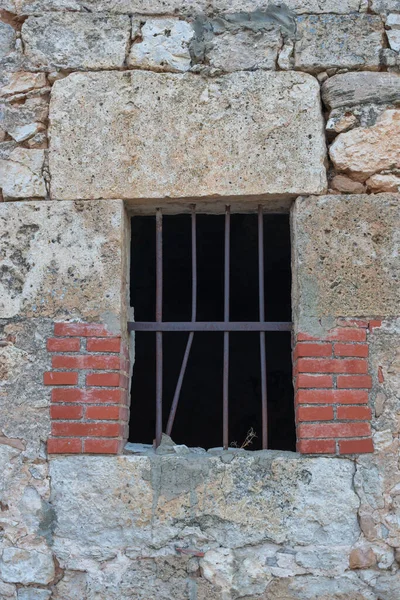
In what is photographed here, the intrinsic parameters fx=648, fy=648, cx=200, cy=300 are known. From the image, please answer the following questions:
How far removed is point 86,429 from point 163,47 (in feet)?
6.21

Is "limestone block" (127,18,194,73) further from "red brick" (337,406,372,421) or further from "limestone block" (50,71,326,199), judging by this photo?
"red brick" (337,406,372,421)

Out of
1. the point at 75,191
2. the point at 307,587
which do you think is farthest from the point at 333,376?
the point at 75,191

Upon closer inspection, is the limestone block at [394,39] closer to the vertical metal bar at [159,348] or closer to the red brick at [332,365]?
the vertical metal bar at [159,348]

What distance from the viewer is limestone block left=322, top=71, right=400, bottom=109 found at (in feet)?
10.3

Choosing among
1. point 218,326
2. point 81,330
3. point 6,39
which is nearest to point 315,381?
point 218,326

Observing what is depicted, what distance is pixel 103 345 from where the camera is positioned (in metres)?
3.01

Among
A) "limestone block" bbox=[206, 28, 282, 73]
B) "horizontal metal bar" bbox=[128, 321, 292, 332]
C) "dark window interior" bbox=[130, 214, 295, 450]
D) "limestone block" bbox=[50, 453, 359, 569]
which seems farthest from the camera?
"dark window interior" bbox=[130, 214, 295, 450]

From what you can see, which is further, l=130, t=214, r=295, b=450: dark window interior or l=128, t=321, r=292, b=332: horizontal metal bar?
l=130, t=214, r=295, b=450: dark window interior

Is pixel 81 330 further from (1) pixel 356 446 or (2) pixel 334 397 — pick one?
(1) pixel 356 446

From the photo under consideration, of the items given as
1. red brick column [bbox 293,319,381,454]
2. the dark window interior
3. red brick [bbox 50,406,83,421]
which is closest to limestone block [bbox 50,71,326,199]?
red brick column [bbox 293,319,381,454]

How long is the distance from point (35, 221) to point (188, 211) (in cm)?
76

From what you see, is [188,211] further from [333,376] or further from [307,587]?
[307,587]

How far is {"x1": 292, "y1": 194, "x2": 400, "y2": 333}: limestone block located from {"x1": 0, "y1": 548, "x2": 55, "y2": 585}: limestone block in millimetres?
1562

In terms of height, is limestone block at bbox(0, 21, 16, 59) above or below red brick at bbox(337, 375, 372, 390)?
above
